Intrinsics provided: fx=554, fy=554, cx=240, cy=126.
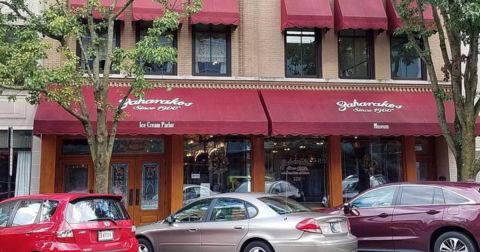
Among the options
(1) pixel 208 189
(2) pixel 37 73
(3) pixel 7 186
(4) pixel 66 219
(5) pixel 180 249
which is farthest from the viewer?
(1) pixel 208 189

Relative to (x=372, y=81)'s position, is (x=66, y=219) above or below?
below

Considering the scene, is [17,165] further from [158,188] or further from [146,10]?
[146,10]

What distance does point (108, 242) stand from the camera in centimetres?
850

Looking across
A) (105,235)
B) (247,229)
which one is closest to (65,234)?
(105,235)

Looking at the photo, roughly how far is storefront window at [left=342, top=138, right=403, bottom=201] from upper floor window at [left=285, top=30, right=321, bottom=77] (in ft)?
8.07

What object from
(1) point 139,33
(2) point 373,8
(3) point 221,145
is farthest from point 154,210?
(2) point 373,8

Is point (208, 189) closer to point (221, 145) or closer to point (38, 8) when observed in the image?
point (221, 145)

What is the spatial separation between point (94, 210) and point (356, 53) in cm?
1131

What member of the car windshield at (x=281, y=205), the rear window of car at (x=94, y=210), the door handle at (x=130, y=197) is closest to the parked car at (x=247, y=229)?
the car windshield at (x=281, y=205)

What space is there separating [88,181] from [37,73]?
558 centimetres

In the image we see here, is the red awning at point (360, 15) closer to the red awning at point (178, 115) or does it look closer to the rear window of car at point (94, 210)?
the red awning at point (178, 115)

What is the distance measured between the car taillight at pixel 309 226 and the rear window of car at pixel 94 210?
2.91 metres

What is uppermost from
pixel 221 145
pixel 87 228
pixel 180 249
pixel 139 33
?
pixel 139 33

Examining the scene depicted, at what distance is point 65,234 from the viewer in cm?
795
